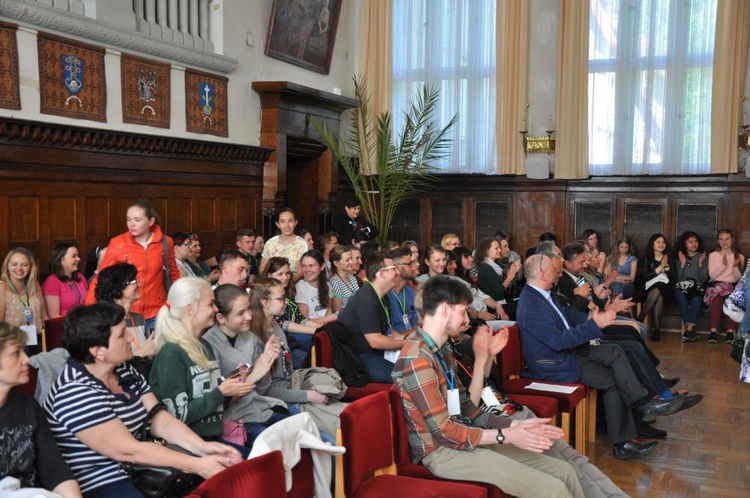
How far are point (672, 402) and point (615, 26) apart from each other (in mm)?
7262

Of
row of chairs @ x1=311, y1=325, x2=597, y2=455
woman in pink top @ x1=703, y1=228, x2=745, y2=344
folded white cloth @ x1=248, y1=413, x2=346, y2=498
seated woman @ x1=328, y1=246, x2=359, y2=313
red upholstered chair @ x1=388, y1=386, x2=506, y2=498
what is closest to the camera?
folded white cloth @ x1=248, y1=413, x2=346, y2=498

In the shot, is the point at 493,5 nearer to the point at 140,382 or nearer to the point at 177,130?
the point at 177,130

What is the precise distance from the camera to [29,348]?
5293 mm

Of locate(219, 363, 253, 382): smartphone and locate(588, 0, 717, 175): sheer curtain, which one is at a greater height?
locate(588, 0, 717, 175): sheer curtain

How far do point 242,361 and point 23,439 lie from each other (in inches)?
53.2

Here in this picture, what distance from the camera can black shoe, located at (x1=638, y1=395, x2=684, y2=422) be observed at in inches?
215

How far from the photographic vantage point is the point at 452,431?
328 centimetres

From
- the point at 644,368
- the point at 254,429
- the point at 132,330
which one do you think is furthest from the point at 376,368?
the point at 644,368

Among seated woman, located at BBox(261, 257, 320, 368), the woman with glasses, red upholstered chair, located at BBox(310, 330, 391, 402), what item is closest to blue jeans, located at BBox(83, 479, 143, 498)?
red upholstered chair, located at BBox(310, 330, 391, 402)

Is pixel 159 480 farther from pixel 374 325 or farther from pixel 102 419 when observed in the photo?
pixel 374 325

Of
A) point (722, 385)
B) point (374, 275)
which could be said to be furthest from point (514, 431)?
point (722, 385)

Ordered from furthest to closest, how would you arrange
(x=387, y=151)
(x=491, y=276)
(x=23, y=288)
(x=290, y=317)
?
(x=387, y=151), (x=491, y=276), (x=290, y=317), (x=23, y=288)

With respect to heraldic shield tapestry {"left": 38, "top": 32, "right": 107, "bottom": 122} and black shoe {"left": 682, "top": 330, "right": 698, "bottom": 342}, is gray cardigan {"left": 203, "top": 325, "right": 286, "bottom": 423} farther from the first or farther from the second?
black shoe {"left": 682, "top": 330, "right": 698, "bottom": 342}

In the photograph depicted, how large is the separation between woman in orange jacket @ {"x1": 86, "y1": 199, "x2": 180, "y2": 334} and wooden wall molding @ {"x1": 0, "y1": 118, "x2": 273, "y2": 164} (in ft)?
6.30
